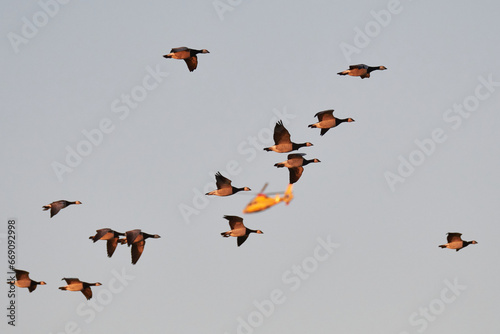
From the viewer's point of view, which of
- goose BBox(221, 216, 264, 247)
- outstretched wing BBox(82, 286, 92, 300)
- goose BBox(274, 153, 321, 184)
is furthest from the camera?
outstretched wing BBox(82, 286, 92, 300)

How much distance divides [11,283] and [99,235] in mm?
7027

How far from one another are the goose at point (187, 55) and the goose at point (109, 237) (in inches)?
375

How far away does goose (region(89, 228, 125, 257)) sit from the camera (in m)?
54.4

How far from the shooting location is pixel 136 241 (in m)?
54.7

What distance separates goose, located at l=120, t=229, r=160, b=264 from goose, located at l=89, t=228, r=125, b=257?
2.23 ft

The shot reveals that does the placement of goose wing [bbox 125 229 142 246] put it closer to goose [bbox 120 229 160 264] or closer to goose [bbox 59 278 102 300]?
goose [bbox 120 229 160 264]

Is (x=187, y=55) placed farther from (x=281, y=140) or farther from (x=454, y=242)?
(x=454, y=242)

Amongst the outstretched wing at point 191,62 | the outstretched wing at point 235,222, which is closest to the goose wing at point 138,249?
the outstretched wing at point 235,222

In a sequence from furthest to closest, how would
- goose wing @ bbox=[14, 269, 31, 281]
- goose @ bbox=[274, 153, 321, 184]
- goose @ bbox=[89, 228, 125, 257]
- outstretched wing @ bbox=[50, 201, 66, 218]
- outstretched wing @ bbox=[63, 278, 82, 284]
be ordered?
goose wing @ bbox=[14, 269, 31, 281] < outstretched wing @ bbox=[63, 278, 82, 284] < outstretched wing @ bbox=[50, 201, 66, 218] < goose @ bbox=[89, 228, 125, 257] < goose @ bbox=[274, 153, 321, 184]

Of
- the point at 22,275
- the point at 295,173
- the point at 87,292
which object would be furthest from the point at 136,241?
the point at 295,173

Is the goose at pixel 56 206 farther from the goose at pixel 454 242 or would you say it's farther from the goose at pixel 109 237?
the goose at pixel 454 242

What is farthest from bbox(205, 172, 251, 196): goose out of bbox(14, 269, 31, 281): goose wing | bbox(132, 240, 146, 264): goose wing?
bbox(14, 269, 31, 281): goose wing

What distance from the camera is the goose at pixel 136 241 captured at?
53.9m

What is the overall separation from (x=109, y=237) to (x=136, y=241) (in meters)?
1.48
